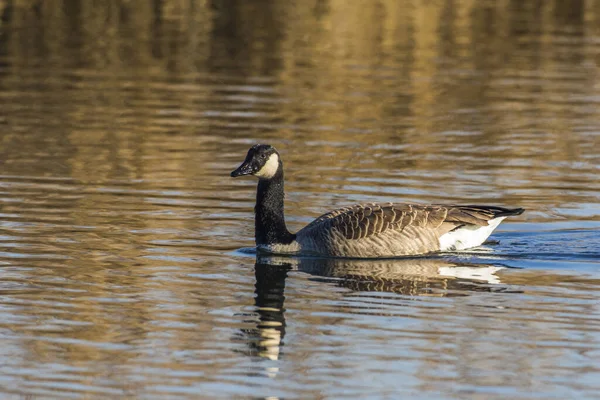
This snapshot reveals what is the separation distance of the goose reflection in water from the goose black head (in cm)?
100

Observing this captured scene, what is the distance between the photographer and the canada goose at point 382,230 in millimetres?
14000

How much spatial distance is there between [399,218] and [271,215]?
4.80 feet

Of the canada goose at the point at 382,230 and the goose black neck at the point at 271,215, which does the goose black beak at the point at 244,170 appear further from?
the goose black neck at the point at 271,215

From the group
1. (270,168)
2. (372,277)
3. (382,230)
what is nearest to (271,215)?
(270,168)

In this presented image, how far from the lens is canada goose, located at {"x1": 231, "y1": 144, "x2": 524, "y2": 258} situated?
1400 centimetres

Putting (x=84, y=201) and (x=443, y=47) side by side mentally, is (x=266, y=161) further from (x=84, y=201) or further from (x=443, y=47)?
(x=443, y=47)

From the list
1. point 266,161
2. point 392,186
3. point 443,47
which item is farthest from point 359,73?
point 266,161

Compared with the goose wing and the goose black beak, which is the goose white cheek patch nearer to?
the goose black beak

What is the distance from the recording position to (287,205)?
55.2ft

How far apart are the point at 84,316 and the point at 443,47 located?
25.1 metres

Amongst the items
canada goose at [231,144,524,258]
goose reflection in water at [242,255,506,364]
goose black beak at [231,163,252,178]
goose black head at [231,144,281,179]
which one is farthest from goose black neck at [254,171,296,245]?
goose black beak at [231,163,252,178]

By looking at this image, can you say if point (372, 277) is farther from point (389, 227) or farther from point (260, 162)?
point (260, 162)

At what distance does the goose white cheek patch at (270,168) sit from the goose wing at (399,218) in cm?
86

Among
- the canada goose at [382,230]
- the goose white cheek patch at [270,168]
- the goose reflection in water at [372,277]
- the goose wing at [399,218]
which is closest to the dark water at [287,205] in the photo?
the goose reflection in water at [372,277]
